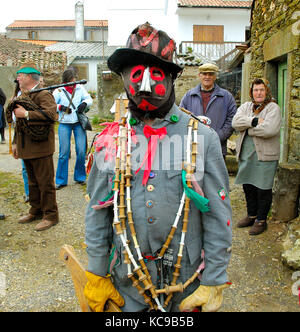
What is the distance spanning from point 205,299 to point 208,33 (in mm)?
26767

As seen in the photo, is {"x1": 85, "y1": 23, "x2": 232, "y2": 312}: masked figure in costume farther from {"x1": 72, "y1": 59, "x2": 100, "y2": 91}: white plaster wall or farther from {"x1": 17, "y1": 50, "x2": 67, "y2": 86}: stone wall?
{"x1": 72, "y1": 59, "x2": 100, "y2": 91}: white plaster wall

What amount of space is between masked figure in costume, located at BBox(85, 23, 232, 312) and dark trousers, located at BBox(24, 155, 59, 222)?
2.88 meters

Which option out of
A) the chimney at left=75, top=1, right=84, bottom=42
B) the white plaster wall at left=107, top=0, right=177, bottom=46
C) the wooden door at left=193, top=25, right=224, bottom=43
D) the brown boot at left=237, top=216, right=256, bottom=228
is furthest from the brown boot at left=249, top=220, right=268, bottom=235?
the chimney at left=75, top=1, right=84, bottom=42

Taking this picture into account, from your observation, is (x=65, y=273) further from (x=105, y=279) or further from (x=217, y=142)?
(x=217, y=142)

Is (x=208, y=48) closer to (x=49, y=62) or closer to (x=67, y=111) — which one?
(x=49, y=62)

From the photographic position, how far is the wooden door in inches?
1022

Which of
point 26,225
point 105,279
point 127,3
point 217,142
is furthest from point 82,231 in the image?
point 127,3

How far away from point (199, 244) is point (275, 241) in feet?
9.33

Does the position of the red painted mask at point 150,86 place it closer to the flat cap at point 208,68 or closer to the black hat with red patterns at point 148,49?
the black hat with red patterns at point 148,49

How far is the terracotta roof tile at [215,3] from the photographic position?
2489 centimetres

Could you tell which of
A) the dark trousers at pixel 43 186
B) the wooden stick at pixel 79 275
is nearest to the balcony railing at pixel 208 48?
the dark trousers at pixel 43 186

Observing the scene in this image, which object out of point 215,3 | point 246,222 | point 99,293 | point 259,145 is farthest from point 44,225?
point 215,3

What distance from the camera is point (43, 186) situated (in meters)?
4.52

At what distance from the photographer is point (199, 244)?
177 centimetres
